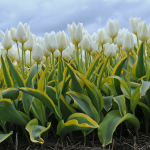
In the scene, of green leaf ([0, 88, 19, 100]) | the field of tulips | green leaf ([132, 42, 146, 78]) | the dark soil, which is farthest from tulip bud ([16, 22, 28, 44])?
green leaf ([132, 42, 146, 78])

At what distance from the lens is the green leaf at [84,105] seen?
146 cm

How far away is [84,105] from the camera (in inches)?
58.4

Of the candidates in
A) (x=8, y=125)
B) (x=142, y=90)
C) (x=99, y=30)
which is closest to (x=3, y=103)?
(x=8, y=125)

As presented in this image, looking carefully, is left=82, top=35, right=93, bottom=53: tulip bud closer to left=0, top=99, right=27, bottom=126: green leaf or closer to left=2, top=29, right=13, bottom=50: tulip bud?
→ left=2, top=29, right=13, bottom=50: tulip bud

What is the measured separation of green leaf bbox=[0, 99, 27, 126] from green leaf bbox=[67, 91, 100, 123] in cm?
46

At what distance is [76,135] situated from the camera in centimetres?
163

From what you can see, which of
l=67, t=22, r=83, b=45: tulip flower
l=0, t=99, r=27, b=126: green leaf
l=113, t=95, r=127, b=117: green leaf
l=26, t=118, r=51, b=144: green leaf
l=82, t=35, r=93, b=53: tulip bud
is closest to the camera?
l=26, t=118, r=51, b=144: green leaf

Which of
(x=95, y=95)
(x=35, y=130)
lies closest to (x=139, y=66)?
(x=95, y=95)

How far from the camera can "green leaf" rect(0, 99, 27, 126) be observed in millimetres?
1311

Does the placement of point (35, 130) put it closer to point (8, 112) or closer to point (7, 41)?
point (8, 112)

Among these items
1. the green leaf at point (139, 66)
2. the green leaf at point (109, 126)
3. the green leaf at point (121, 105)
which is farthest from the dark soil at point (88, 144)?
the green leaf at point (139, 66)

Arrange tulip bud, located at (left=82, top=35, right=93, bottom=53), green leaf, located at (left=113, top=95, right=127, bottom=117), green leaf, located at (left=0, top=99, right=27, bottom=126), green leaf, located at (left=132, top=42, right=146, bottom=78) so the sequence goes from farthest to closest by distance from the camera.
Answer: green leaf, located at (left=132, top=42, right=146, bottom=78)
tulip bud, located at (left=82, top=35, right=93, bottom=53)
green leaf, located at (left=113, top=95, right=127, bottom=117)
green leaf, located at (left=0, top=99, right=27, bottom=126)

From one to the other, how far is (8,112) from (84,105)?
24.8 inches

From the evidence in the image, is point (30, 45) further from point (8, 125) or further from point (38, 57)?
point (8, 125)
